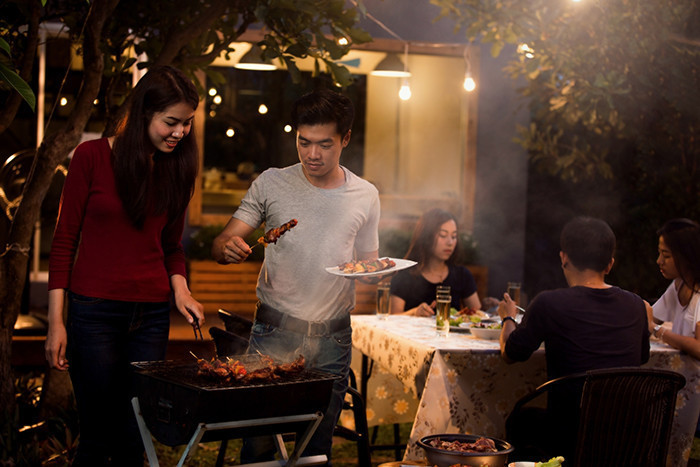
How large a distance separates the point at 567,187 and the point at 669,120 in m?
3.06

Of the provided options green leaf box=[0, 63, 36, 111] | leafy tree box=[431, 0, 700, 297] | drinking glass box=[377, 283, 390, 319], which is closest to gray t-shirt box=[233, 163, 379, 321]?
green leaf box=[0, 63, 36, 111]

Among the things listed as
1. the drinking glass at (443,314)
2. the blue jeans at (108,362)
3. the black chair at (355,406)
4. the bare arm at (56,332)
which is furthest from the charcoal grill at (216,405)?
the drinking glass at (443,314)

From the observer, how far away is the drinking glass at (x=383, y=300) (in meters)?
4.99

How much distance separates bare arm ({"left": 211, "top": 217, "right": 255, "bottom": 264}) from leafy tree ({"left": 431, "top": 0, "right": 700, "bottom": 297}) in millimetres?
3497

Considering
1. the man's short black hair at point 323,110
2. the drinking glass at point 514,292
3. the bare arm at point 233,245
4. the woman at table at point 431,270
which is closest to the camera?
the bare arm at point 233,245

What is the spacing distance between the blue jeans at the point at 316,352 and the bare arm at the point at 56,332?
0.77 m

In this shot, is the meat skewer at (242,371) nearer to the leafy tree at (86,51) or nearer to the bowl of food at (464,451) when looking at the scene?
the bowl of food at (464,451)

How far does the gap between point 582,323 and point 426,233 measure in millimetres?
1978

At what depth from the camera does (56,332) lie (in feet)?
9.37

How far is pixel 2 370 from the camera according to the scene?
412 centimetres

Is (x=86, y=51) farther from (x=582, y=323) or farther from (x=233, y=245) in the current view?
(x=582, y=323)

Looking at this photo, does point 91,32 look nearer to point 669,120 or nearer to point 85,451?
point 85,451

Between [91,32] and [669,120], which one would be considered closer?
[91,32]

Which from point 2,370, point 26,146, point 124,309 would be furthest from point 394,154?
point 124,309
